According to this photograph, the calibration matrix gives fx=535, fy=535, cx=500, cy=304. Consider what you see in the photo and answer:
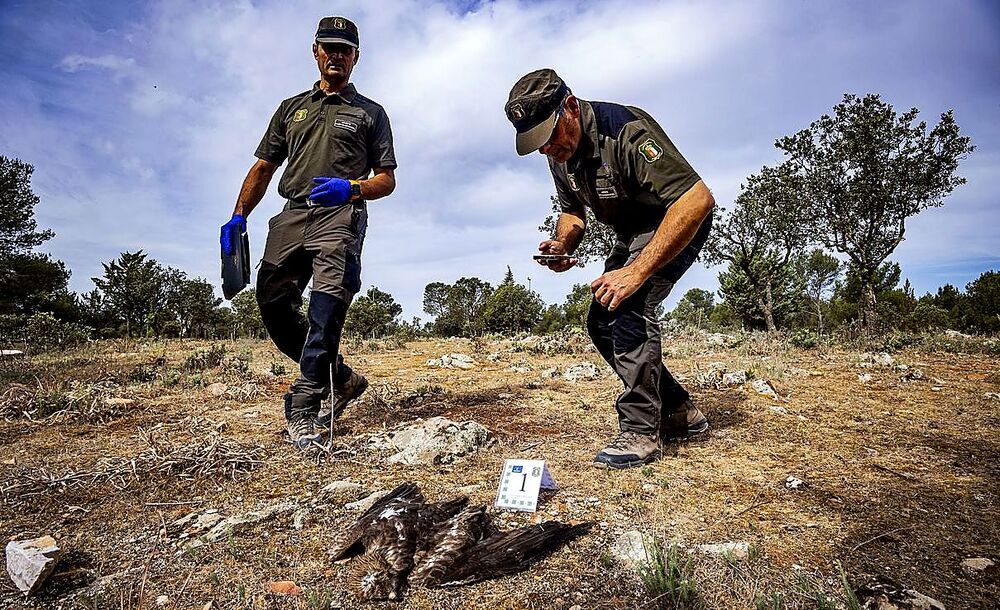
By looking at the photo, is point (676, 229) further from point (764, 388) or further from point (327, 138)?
point (764, 388)

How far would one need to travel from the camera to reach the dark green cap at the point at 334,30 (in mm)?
3547

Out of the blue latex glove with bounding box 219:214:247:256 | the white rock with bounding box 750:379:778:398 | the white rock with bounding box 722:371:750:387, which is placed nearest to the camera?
the blue latex glove with bounding box 219:214:247:256

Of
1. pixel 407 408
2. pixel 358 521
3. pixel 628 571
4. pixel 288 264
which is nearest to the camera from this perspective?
pixel 628 571

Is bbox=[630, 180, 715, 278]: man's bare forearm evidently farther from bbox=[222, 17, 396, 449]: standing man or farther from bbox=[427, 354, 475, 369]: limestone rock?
bbox=[427, 354, 475, 369]: limestone rock

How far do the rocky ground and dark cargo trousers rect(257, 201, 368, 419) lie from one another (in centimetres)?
42

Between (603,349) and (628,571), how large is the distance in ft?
5.47

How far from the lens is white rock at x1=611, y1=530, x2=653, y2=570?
1764 mm

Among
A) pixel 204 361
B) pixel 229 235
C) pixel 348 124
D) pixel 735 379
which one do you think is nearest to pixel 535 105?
pixel 348 124

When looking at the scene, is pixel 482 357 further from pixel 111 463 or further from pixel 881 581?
pixel 881 581

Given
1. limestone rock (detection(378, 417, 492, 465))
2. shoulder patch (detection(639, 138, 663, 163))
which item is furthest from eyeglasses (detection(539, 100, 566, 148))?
limestone rock (detection(378, 417, 492, 465))

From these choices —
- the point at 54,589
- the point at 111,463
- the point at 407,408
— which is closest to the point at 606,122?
the point at 407,408

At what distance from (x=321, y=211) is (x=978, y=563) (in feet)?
11.6

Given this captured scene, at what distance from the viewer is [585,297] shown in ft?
118

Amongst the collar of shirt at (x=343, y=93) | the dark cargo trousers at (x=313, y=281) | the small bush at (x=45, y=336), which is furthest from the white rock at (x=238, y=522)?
the small bush at (x=45, y=336)
